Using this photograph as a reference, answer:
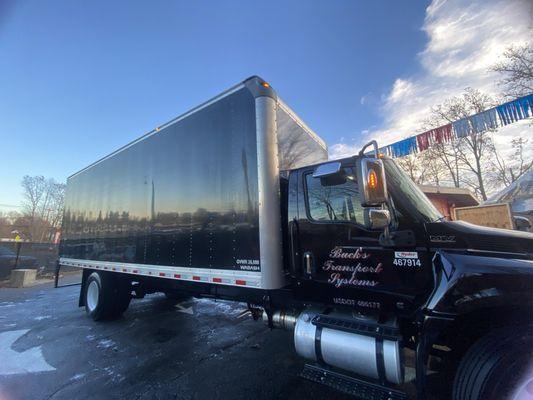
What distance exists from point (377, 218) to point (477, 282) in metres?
0.88

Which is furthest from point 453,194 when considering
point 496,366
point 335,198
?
point 496,366

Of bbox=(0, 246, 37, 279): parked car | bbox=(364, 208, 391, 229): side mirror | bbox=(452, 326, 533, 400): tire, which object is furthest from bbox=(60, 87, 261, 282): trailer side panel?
bbox=(0, 246, 37, 279): parked car

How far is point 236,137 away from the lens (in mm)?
3699

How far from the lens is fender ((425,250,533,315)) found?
7.17 ft

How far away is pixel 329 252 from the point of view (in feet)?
10.3

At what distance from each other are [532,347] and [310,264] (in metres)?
1.85

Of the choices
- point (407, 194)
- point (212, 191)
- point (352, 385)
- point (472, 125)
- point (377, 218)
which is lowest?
point (352, 385)

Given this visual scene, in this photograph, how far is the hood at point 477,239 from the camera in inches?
96.7

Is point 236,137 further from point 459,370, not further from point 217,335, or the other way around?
point 217,335

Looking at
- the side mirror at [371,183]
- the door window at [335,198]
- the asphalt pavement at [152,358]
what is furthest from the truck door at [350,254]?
the asphalt pavement at [152,358]

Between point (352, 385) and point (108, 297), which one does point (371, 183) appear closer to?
point (352, 385)

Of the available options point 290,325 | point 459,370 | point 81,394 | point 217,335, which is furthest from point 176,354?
point 459,370

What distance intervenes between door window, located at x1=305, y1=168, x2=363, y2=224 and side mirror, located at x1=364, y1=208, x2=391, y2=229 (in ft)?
1.00

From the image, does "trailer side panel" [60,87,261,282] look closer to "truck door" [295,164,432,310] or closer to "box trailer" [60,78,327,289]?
"box trailer" [60,78,327,289]
